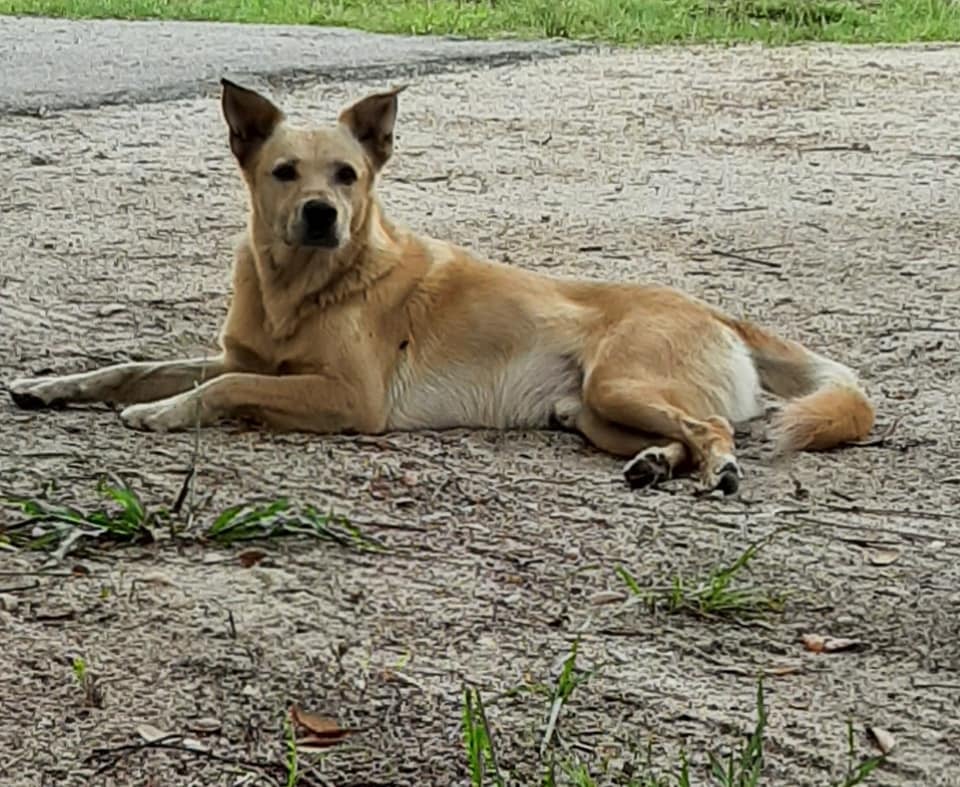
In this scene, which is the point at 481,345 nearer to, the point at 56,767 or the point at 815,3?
the point at 56,767

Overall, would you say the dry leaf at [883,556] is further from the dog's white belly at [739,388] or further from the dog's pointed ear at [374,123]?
the dog's pointed ear at [374,123]

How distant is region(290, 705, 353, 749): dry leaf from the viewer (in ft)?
9.05

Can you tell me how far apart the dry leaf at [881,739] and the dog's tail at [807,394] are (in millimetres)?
1617

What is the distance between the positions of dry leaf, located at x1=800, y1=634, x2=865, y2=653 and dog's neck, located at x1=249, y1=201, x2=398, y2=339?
6.20 ft

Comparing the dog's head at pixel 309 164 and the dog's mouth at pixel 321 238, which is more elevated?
the dog's head at pixel 309 164

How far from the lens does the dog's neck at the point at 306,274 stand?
4723 millimetres

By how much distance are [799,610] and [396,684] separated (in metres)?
0.87

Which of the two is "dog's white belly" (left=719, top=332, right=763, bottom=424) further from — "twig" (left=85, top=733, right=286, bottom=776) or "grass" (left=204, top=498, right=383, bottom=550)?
"twig" (left=85, top=733, right=286, bottom=776)

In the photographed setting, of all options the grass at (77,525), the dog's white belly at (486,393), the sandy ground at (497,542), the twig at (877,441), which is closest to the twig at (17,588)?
the sandy ground at (497,542)

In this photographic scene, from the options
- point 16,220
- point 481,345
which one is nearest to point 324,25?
point 16,220

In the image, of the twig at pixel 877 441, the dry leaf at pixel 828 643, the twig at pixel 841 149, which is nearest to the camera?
the dry leaf at pixel 828 643

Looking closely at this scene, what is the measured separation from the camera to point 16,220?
6.78 m

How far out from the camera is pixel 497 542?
374cm

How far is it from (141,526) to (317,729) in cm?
94
